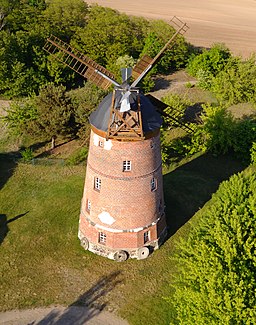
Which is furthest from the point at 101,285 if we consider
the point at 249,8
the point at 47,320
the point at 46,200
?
the point at 249,8

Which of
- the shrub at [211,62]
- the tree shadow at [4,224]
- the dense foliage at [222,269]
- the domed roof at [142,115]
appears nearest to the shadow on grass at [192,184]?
the dense foliage at [222,269]

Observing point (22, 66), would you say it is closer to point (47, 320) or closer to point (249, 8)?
point (47, 320)

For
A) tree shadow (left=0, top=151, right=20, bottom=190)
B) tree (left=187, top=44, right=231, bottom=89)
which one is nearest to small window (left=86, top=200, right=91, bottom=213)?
tree shadow (left=0, top=151, right=20, bottom=190)

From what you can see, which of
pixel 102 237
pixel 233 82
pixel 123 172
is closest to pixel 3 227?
pixel 102 237

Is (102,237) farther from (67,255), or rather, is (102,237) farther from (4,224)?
(4,224)

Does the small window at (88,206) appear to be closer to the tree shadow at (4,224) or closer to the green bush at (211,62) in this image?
the tree shadow at (4,224)

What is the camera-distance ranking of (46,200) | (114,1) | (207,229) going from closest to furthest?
(207,229)
(46,200)
(114,1)

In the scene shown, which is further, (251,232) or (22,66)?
(22,66)
